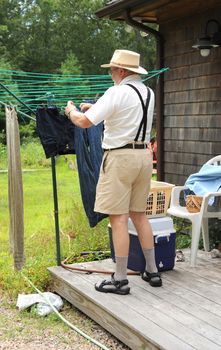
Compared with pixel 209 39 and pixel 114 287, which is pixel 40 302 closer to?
pixel 114 287

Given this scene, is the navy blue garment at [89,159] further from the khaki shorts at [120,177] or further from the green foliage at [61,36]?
the green foliage at [61,36]

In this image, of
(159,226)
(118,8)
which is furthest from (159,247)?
(118,8)

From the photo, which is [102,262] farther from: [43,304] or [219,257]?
[219,257]

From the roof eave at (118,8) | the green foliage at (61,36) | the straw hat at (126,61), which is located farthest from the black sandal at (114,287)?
the green foliage at (61,36)

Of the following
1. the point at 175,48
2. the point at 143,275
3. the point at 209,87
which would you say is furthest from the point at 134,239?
the point at 175,48

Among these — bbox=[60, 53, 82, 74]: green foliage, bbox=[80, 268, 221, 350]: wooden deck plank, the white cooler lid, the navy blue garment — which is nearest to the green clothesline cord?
the navy blue garment

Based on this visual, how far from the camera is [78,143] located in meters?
3.96

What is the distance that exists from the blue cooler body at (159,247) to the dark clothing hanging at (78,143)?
1.33 feet

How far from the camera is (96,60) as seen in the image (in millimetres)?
28422

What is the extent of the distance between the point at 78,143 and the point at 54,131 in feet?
0.68

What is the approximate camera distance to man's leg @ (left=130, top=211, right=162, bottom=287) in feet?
11.4

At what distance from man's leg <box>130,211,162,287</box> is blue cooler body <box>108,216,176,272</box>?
21 cm

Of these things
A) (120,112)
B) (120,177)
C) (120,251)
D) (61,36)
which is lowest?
(120,251)

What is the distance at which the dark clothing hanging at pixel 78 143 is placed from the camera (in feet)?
12.7
